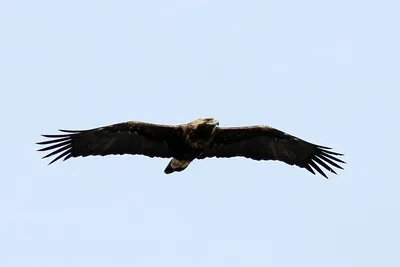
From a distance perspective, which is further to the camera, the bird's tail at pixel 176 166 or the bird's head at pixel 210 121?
the bird's tail at pixel 176 166

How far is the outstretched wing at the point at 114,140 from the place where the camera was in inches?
963

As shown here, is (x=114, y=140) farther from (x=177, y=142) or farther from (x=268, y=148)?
(x=268, y=148)

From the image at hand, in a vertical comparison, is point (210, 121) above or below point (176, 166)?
above

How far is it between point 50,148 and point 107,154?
4.32ft

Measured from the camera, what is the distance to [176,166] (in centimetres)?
2494

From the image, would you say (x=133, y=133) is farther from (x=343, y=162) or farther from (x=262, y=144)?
(x=343, y=162)

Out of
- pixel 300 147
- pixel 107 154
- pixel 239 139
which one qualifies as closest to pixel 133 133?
pixel 107 154

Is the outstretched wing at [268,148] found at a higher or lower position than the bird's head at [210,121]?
lower

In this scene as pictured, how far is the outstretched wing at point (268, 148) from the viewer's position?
2530 cm

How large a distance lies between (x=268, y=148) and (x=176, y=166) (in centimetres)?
237

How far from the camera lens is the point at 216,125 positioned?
24.5 meters

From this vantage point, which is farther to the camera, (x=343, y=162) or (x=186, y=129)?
(x=343, y=162)

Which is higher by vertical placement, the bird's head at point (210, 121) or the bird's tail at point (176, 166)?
the bird's head at point (210, 121)

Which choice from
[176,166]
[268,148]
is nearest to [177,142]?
[176,166]
